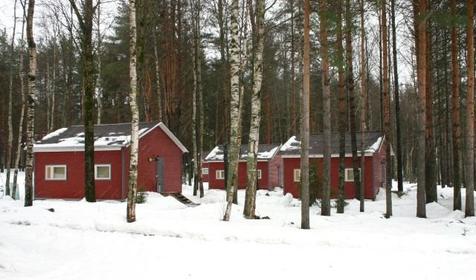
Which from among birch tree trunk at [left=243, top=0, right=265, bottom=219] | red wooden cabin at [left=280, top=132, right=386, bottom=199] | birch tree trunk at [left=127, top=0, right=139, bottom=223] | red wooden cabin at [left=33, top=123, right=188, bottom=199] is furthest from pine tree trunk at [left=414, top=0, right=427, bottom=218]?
red wooden cabin at [left=33, top=123, right=188, bottom=199]

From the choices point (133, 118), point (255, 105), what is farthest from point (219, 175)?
point (133, 118)

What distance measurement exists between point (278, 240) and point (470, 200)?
342 inches

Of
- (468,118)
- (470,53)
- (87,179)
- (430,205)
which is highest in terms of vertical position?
(470,53)

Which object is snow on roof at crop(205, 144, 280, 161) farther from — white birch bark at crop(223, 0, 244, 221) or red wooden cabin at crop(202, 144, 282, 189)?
white birch bark at crop(223, 0, 244, 221)

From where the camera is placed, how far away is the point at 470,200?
16.0 meters

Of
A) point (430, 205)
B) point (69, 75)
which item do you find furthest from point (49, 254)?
point (69, 75)

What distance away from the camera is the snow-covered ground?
309 inches

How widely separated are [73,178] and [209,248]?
16.2 meters

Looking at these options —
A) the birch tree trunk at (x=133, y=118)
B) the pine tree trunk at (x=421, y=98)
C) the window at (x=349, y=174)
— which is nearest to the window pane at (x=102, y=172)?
the birch tree trunk at (x=133, y=118)

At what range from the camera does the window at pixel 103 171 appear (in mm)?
23688

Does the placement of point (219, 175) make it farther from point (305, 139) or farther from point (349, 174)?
point (305, 139)

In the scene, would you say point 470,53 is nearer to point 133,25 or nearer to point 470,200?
point 470,200

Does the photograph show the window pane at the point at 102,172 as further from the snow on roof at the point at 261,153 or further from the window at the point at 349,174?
the snow on roof at the point at 261,153

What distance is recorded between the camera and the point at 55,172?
969 inches
